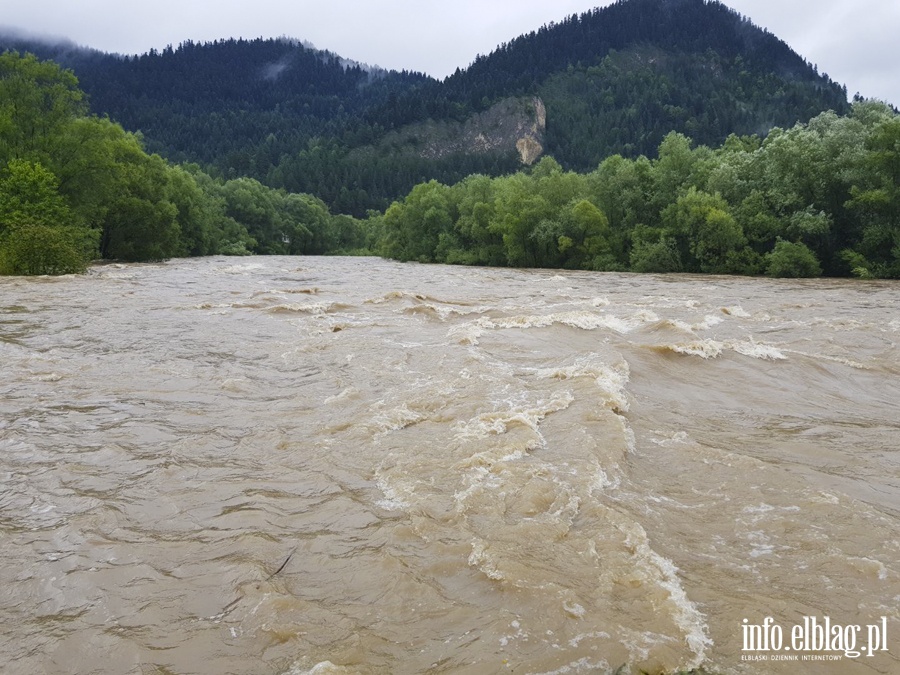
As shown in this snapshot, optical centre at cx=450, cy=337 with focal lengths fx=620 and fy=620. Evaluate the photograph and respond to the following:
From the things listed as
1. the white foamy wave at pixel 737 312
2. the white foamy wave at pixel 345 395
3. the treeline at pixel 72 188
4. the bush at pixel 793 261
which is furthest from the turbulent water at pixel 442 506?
the bush at pixel 793 261

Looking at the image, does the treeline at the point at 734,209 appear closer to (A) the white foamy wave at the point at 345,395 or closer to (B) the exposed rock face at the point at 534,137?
(A) the white foamy wave at the point at 345,395

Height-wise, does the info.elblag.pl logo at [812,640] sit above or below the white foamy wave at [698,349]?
below

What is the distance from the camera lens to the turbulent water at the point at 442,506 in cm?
421

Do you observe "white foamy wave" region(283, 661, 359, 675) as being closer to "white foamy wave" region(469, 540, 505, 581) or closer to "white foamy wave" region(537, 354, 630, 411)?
"white foamy wave" region(469, 540, 505, 581)

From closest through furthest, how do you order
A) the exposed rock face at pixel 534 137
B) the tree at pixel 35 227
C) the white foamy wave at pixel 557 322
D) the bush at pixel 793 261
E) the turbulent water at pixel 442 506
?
1. the turbulent water at pixel 442 506
2. the white foamy wave at pixel 557 322
3. the tree at pixel 35 227
4. the bush at pixel 793 261
5. the exposed rock face at pixel 534 137

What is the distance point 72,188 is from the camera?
1633 inches

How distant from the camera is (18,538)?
5.43 metres

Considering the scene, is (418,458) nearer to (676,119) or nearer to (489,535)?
(489,535)

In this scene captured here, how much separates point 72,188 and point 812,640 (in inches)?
1888

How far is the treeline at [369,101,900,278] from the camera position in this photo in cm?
3519

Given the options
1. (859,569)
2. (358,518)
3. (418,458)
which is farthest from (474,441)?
(859,569)

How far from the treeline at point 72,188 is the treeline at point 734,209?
2917 centimetres

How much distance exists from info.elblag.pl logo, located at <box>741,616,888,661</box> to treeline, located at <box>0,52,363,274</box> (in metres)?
35.5

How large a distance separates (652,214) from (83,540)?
46201mm
